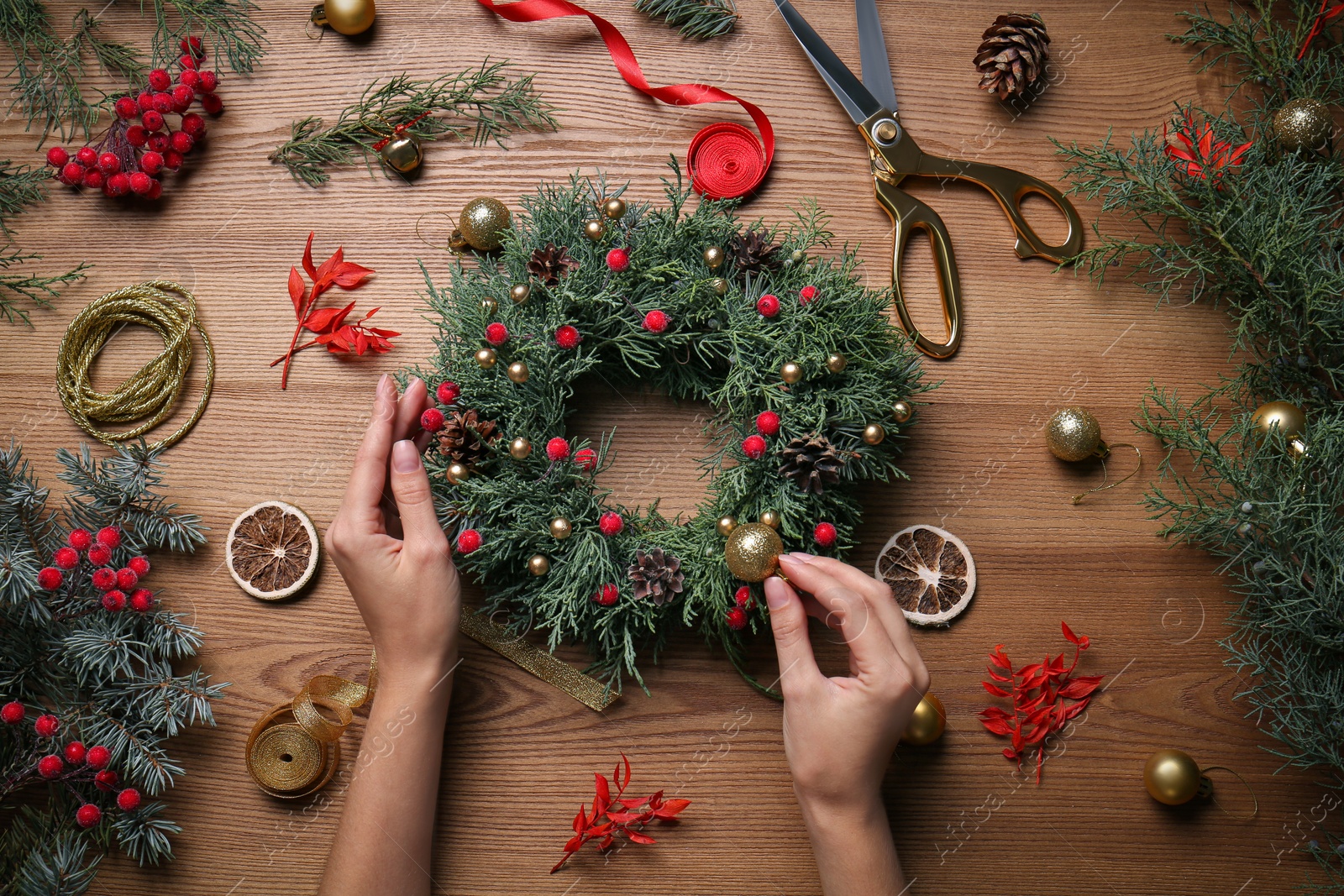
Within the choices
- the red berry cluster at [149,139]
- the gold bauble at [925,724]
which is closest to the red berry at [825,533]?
the gold bauble at [925,724]

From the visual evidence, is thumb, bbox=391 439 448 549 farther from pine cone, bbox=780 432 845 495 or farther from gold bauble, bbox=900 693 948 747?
gold bauble, bbox=900 693 948 747

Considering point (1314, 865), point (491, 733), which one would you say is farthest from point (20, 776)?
point (1314, 865)

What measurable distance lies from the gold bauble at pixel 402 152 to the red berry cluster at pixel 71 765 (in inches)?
46.1

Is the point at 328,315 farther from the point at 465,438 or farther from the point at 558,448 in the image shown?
the point at 558,448

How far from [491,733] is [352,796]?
250 millimetres

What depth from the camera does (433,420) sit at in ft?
4.33

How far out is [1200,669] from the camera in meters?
1.50

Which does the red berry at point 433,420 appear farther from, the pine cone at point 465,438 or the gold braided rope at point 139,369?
the gold braided rope at point 139,369

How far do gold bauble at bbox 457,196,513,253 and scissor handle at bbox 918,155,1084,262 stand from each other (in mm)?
834

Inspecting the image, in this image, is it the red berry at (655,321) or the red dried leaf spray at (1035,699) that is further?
the red dried leaf spray at (1035,699)

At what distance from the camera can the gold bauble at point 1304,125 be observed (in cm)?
147

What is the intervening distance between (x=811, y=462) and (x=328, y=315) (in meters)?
0.99

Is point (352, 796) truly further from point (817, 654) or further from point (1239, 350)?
point (1239, 350)

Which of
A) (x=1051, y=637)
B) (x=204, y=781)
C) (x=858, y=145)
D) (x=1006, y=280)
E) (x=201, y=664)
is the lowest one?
(x=204, y=781)
